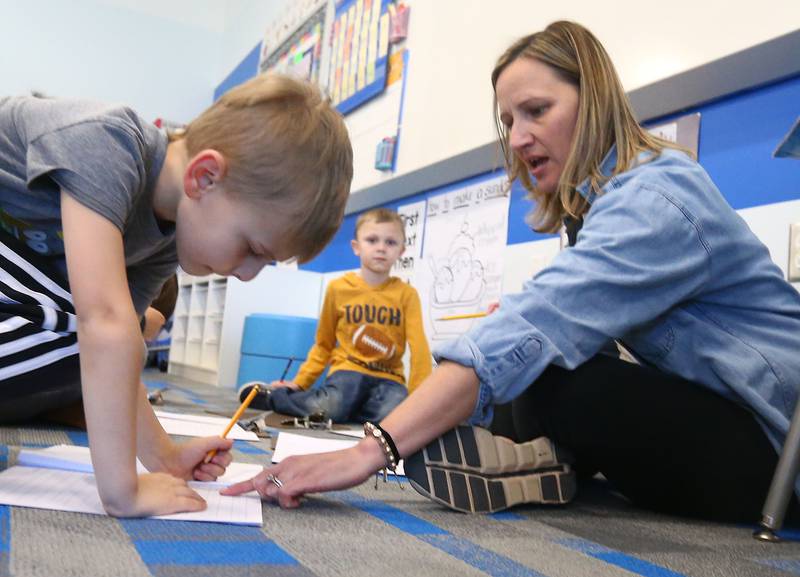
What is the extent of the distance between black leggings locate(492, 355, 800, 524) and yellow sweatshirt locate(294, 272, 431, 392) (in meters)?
1.26

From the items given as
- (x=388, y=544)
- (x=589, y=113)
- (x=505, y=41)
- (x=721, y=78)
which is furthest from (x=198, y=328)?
(x=388, y=544)

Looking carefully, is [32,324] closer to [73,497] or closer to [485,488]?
[73,497]

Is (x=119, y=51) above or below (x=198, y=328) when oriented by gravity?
above

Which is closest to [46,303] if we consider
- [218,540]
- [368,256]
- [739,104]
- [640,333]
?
[218,540]

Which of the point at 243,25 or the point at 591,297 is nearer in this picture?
the point at 591,297

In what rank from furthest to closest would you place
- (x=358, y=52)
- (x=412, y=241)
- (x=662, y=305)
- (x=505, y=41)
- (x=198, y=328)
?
(x=198, y=328)
(x=358, y=52)
(x=412, y=241)
(x=505, y=41)
(x=662, y=305)

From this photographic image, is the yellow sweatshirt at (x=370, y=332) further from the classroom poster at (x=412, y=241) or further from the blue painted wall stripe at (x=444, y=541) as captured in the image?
the blue painted wall stripe at (x=444, y=541)

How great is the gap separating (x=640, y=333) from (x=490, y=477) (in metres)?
0.26

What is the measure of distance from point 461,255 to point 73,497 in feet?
5.84

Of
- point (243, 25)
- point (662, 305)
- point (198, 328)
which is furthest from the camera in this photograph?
point (243, 25)

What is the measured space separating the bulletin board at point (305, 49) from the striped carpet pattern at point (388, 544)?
282cm

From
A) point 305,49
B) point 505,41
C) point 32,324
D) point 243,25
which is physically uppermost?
point 243,25

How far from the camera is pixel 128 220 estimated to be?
2.48 feet

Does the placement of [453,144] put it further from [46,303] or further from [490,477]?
[46,303]
